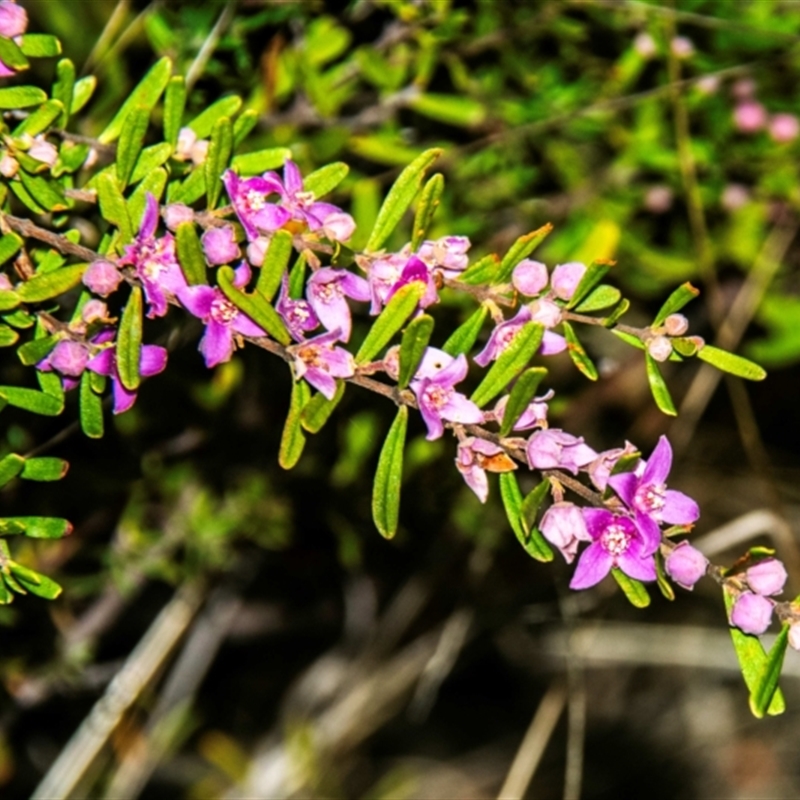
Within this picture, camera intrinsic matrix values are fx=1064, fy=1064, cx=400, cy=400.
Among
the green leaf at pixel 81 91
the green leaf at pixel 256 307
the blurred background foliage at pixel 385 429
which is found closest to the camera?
the green leaf at pixel 256 307

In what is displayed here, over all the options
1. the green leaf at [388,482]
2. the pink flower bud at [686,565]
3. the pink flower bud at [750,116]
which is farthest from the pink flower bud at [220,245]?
the pink flower bud at [750,116]

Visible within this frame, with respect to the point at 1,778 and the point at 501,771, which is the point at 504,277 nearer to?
the point at 1,778

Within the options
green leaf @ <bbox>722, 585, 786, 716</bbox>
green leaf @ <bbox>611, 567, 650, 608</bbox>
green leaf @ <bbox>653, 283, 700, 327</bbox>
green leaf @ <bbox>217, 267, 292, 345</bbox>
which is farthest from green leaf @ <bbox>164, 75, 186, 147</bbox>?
green leaf @ <bbox>722, 585, 786, 716</bbox>

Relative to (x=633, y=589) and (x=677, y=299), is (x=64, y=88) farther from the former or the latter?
(x=633, y=589)

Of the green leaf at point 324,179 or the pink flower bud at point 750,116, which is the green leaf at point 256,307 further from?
the pink flower bud at point 750,116

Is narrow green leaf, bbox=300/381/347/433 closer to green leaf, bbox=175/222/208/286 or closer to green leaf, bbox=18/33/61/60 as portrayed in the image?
green leaf, bbox=175/222/208/286
